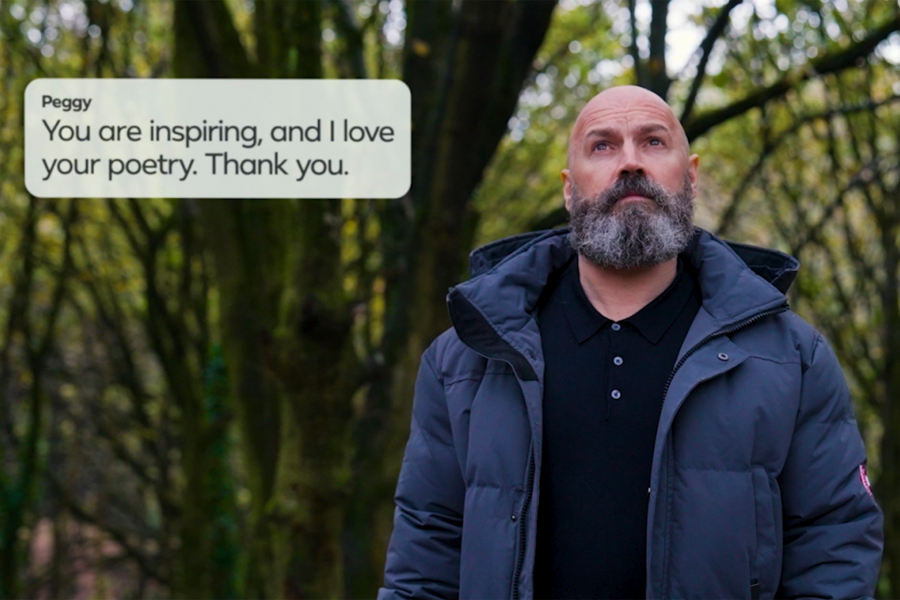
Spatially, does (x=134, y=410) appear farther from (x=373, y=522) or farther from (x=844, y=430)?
(x=844, y=430)

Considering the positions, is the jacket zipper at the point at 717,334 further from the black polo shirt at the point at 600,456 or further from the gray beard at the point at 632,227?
the gray beard at the point at 632,227

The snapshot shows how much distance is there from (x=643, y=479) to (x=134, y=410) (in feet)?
28.7

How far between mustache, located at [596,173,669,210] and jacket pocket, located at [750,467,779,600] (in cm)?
75

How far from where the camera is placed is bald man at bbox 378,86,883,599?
2.26m

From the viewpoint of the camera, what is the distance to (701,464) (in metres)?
2.27

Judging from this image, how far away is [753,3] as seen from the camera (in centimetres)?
617

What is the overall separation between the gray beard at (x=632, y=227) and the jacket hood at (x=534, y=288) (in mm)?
94

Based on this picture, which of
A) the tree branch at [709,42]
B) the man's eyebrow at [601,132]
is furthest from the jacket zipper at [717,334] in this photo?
the tree branch at [709,42]

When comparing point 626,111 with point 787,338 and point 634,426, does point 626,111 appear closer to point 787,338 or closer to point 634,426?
point 787,338

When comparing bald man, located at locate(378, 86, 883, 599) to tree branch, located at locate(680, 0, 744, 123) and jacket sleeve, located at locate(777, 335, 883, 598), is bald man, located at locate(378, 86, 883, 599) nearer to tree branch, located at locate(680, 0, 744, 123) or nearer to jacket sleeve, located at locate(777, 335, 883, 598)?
jacket sleeve, located at locate(777, 335, 883, 598)

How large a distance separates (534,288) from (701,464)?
0.63 meters

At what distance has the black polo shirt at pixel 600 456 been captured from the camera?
2377 mm

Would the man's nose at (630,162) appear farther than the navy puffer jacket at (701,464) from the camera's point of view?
Yes

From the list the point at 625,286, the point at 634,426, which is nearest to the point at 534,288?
the point at 625,286
